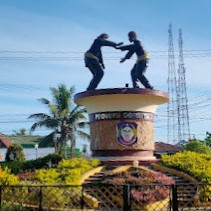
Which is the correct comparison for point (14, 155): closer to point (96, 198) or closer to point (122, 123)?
point (122, 123)

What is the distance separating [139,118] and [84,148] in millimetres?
23263

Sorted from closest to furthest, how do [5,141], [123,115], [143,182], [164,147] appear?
[143,182] → [123,115] → [164,147] → [5,141]

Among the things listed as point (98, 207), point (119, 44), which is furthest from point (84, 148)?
point (98, 207)

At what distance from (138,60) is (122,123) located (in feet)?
10.2

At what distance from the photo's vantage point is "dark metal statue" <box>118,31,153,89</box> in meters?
17.7

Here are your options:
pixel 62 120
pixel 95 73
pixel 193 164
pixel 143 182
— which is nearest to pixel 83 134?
pixel 62 120

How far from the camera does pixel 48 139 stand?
96.5 ft

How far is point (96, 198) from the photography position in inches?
457

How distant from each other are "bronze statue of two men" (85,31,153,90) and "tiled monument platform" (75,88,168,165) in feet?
3.61

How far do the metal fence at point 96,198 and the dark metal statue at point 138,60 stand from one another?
6.32 meters

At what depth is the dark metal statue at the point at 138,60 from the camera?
17688 millimetres

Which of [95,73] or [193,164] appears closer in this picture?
[193,164]

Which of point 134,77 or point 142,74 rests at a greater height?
point 142,74

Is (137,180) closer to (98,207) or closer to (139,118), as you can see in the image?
(98,207)
